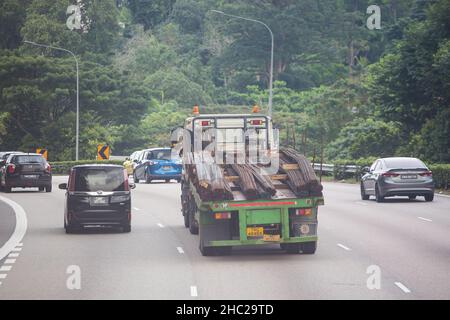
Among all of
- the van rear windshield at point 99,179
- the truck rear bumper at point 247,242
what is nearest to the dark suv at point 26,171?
the van rear windshield at point 99,179

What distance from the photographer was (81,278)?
1772cm

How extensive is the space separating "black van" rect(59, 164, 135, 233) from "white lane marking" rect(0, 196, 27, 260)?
131cm

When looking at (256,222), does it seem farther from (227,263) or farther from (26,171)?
(26,171)

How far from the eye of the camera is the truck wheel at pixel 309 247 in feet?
70.0

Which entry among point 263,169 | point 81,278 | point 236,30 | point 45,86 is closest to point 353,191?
point 263,169

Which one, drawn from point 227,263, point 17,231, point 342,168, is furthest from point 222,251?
point 342,168

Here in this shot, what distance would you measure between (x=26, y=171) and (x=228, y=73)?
240ft

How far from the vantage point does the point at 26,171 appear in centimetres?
4797

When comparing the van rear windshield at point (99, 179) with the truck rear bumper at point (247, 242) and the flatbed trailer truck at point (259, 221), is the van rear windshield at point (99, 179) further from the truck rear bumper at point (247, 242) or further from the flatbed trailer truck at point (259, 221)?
the truck rear bumper at point (247, 242)

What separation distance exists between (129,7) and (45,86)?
5464cm

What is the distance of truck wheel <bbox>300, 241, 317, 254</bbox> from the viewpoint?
21.3m

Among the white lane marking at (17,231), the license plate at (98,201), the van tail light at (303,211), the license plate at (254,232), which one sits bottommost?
the white lane marking at (17,231)

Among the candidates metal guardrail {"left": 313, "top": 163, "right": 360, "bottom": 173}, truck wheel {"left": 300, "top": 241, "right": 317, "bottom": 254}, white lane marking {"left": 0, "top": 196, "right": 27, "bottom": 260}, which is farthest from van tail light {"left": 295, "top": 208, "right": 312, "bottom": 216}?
metal guardrail {"left": 313, "top": 163, "right": 360, "bottom": 173}

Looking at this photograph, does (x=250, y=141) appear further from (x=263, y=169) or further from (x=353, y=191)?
(x=353, y=191)
